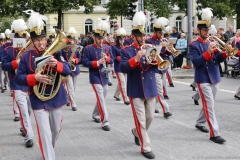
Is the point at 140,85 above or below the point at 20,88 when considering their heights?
above

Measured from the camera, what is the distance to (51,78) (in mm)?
5285

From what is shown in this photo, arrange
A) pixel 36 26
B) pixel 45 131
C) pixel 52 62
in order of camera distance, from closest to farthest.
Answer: pixel 52 62, pixel 45 131, pixel 36 26

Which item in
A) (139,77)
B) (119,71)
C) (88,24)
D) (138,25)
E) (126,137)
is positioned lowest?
(126,137)

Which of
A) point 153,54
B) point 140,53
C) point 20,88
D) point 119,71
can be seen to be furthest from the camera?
point 119,71

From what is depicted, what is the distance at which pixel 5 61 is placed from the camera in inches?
308

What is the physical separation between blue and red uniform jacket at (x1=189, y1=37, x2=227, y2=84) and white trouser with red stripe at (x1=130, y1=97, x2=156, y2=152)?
132 centimetres

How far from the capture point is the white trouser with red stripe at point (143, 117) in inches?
248

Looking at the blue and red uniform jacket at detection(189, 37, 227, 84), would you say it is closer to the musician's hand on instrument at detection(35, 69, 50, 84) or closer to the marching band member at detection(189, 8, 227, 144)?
the marching band member at detection(189, 8, 227, 144)

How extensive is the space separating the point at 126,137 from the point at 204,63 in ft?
6.71

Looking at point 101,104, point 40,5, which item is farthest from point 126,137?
point 40,5

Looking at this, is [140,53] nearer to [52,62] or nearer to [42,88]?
[52,62]

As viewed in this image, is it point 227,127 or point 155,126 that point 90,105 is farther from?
point 227,127

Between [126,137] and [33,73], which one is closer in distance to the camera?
[33,73]

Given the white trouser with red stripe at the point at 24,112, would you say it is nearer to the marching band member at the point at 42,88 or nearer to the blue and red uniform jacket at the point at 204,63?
the marching band member at the point at 42,88
